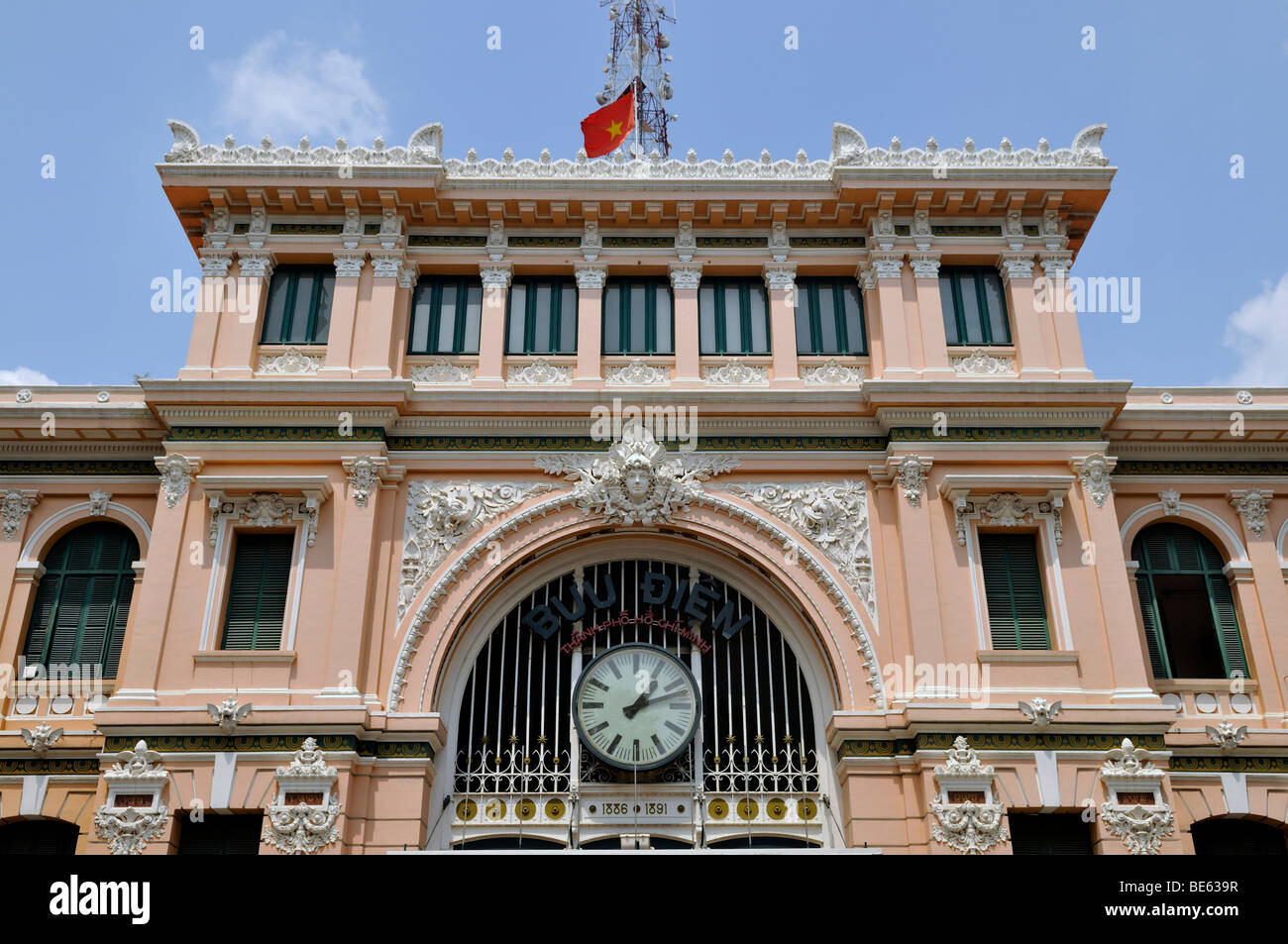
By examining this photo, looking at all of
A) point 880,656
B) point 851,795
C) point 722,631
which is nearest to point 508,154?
point 722,631

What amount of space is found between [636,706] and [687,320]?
7.89 m

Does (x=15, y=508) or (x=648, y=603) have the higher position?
(x=15, y=508)

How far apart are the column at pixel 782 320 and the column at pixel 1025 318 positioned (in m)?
4.31

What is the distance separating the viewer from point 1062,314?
23.9m

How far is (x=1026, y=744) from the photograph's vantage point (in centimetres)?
2012

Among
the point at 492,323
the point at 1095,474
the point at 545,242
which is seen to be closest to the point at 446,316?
the point at 492,323

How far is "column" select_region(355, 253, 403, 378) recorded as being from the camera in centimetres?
2330

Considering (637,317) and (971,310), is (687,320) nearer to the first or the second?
(637,317)

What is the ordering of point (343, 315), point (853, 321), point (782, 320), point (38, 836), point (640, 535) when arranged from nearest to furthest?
point (38, 836)
point (640, 535)
point (343, 315)
point (782, 320)
point (853, 321)

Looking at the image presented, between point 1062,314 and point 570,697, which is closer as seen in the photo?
point 570,697

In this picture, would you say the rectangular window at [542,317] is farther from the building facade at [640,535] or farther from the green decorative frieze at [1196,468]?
the green decorative frieze at [1196,468]

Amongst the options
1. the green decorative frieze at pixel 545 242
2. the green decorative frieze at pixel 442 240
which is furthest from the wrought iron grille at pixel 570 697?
the green decorative frieze at pixel 442 240
